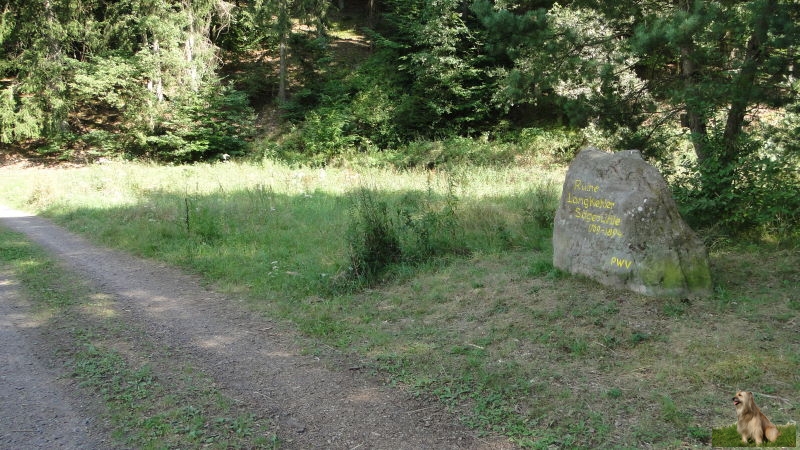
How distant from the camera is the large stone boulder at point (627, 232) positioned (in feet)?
20.3

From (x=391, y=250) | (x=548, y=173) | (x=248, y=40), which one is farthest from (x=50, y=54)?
(x=391, y=250)

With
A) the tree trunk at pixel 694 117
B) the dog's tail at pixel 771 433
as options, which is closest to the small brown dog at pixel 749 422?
the dog's tail at pixel 771 433

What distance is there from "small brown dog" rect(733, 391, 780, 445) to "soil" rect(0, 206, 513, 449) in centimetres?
152

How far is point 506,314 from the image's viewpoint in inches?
250

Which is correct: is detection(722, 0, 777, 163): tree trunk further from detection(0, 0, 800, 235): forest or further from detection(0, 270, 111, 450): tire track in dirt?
detection(0, 0, 800, 235): forest

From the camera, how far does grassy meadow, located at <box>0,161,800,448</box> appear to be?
4.31 m

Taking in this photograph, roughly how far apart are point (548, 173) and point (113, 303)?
1306 cm

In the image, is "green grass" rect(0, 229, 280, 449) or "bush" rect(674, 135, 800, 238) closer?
"green grass" rect(0, 229, 280, 449)

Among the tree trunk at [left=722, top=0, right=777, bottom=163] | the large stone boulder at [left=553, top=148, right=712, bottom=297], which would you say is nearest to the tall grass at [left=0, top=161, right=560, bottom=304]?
the large stone boulder at [left=553, top=148, right=712, bottom=297]

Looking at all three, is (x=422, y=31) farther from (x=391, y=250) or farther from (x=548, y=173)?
(x=391, y=250)

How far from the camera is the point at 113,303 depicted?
7473 mm

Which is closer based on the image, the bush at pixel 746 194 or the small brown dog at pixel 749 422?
the small brown dog at pixel 749 422

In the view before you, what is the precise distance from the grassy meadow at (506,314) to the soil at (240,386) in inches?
11.2

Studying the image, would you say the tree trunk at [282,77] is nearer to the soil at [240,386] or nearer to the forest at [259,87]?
the forest at [259,87]
